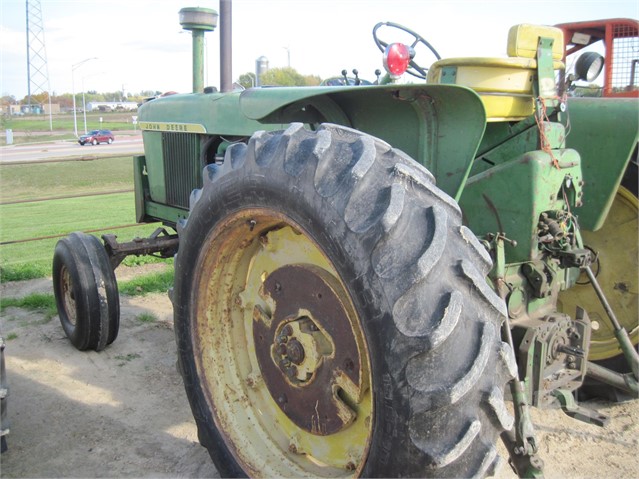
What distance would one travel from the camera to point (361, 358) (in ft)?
6.59

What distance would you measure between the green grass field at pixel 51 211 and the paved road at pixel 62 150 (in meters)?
1.17

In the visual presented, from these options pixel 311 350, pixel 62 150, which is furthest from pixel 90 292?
pixel 62 150

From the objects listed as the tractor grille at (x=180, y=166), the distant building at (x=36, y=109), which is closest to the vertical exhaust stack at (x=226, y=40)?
the tractor grille at (x=180, y=166)

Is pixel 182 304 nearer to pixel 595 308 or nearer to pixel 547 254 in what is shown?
pixel 547 254

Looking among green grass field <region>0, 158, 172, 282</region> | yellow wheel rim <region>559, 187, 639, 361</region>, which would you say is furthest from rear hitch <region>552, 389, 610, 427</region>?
green grass field <region>0, 158, 172, 282</region>

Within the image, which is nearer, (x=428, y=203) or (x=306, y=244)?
(x=428, y=203)

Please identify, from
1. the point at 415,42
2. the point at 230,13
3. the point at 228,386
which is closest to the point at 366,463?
the point at 228,386

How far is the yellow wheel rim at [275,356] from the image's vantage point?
211cm

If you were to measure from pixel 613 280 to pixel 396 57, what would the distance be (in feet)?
6.25

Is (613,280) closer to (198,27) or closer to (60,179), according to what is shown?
(198,27)

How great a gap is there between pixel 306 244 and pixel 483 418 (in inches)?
34.9

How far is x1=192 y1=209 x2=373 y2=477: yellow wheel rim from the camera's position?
211 cm

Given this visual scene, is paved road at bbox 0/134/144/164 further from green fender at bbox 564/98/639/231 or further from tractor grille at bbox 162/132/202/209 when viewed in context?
green fender at bbox 564/98/639/231

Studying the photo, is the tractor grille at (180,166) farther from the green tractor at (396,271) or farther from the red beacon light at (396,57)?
the red beacon light at (396,57)
